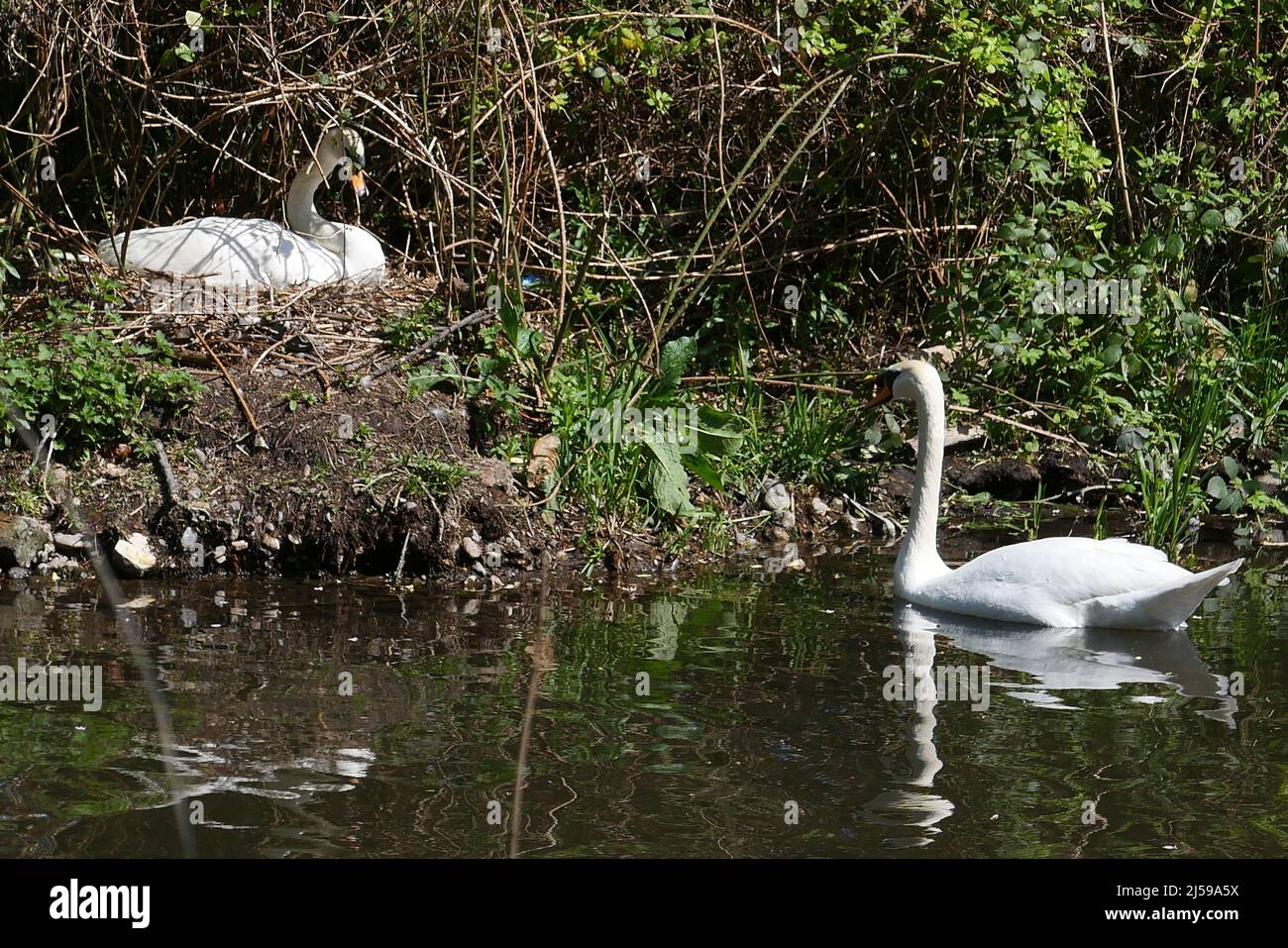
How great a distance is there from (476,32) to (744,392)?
245 cm

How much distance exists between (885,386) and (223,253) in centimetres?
331

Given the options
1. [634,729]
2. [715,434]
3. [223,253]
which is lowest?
[634,729]

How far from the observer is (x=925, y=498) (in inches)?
264

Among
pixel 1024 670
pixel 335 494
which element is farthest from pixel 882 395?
pixel 335 494

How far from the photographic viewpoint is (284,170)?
863 centimetres

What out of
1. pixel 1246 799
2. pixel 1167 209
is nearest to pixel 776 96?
pixel 1167 209

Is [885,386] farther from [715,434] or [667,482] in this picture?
[667,482]

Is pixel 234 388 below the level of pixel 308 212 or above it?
below

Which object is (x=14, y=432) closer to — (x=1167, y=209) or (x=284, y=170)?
(x=284, y=170)

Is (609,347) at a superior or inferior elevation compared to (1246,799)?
superior

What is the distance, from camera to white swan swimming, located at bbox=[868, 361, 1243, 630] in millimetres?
5871

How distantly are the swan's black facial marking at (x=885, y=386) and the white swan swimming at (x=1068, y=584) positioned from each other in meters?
0.95

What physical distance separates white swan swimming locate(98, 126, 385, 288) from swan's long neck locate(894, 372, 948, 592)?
307 centimetres

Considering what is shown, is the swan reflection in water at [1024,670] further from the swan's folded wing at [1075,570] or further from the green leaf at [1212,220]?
the green leaf at [1212,220]
